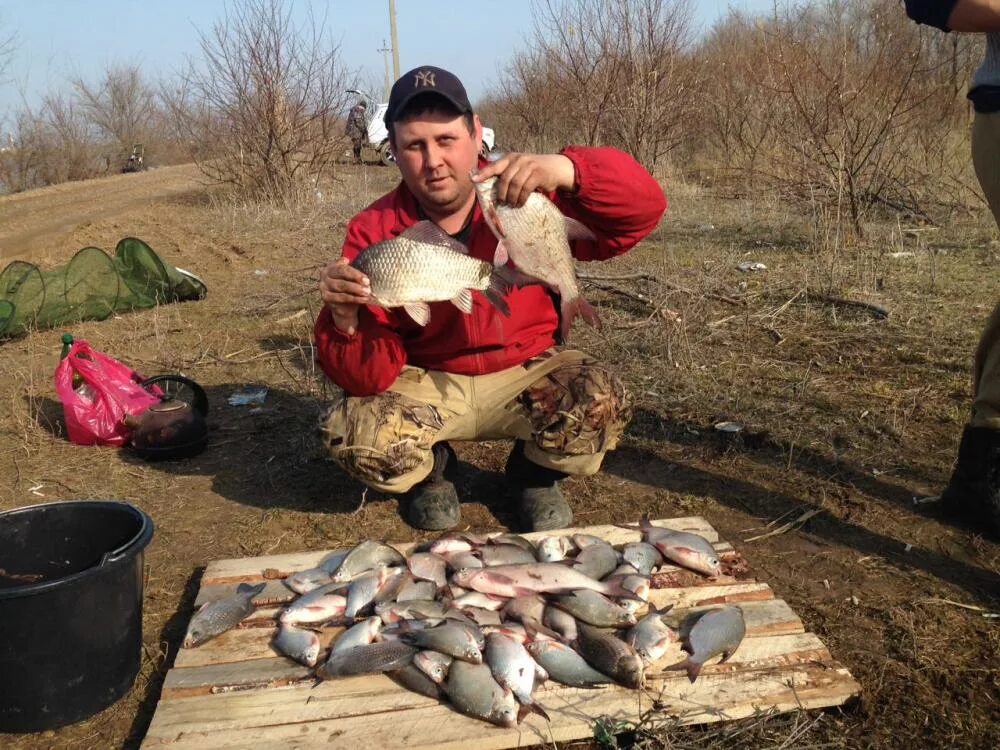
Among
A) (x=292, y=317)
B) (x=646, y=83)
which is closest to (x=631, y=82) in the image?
(x=646, y=83)

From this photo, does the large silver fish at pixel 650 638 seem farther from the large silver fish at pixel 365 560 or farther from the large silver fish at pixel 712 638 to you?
the large silver fish at pixel 365 560

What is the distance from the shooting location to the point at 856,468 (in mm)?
3846

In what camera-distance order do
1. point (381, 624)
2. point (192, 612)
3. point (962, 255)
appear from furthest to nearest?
1. point (962, 255)
2. point (192, 612)
3. point (381, 624)

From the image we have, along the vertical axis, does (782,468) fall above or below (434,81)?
below

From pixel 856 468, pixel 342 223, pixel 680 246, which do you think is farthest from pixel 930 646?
pixel 342 223

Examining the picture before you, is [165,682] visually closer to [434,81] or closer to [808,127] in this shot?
[434,81]

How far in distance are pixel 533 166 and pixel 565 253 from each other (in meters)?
0.30

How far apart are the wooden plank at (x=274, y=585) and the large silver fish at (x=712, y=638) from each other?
1.00 ft

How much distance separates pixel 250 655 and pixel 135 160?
33.7 meters

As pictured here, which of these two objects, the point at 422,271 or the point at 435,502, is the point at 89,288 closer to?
the point at 435,502

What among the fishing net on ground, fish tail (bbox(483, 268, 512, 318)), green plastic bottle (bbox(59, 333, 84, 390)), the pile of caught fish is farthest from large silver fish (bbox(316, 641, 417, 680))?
the fishing net on ground

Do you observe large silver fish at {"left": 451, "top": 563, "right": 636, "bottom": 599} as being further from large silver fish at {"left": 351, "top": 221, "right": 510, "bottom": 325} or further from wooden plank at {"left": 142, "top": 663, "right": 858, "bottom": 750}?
large silver fish at {"left": 351, "top": 221, "right": 510, "bottom": 325}

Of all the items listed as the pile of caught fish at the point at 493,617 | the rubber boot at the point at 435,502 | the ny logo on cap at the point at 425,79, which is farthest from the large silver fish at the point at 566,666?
the ny logo on cap at the point at 425,79

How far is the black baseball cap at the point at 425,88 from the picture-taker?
299 centimetres
